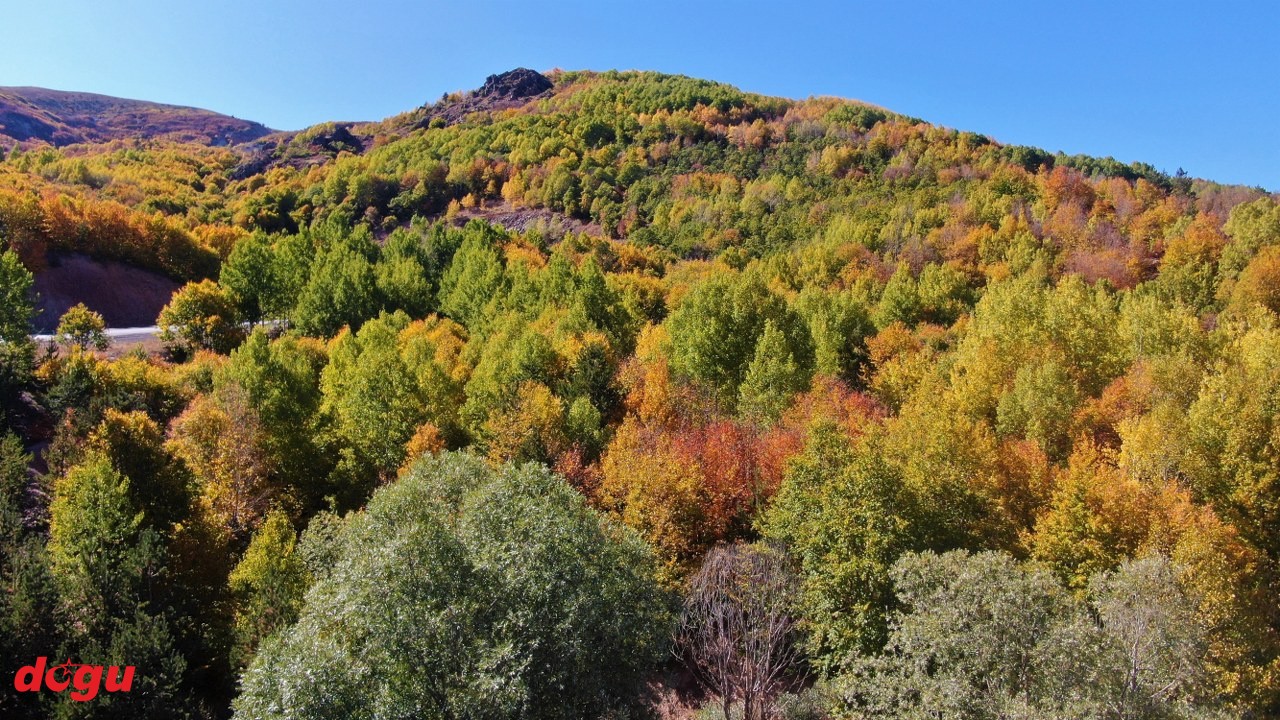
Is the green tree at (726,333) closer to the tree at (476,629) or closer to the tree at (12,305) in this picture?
the tree at (476,629)

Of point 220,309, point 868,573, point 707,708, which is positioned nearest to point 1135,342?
point 868,573

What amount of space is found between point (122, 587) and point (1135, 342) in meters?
56.7

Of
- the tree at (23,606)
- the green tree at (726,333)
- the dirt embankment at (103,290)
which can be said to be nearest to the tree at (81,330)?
the dirt embankment at (103,290)

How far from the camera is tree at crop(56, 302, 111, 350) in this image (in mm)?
58438

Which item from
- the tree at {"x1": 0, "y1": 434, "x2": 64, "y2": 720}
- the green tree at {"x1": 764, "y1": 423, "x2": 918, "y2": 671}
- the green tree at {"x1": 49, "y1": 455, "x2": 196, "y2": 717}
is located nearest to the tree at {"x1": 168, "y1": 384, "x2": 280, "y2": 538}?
the green tree at {"x1": 49, "y1": 455, "x2": 196, "y2": 717}

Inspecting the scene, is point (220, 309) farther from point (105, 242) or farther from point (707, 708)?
point (707, 708)

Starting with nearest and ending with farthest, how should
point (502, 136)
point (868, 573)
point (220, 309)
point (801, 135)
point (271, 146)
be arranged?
point (868, 573) < point (220, 309) < point (801, 135) < point (502, 136) < point (271, 146)

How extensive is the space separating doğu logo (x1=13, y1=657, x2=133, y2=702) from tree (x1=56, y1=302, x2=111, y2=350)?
44360mm

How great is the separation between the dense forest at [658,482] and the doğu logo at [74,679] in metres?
0.65

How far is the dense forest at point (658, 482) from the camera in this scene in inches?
787

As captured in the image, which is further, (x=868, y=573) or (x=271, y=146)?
(x=271, y=146)

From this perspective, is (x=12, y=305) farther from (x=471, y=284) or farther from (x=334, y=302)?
(x=471, y=284)

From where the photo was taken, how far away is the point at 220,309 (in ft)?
225

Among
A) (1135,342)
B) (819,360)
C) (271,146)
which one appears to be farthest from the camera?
(271,146)
